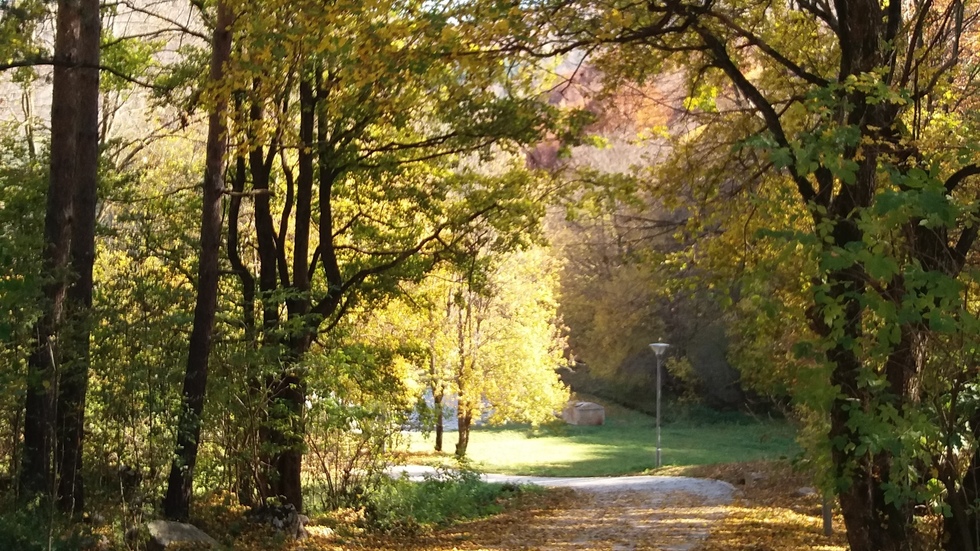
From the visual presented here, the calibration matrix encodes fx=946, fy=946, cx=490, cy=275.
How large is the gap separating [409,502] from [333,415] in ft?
10.9

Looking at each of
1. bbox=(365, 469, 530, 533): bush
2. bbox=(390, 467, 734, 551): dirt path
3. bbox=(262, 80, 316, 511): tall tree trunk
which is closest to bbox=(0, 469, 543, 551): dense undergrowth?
bbox=(365, 469, 530, 533): bush

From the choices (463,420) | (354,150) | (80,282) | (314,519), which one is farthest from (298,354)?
(463,420)

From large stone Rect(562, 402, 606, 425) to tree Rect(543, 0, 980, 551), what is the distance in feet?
115

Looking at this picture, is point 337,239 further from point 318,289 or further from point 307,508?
point 307,508

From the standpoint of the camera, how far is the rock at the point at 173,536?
27.1 feet

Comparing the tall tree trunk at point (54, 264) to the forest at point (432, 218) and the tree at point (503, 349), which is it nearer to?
the forest at point (432, 218)

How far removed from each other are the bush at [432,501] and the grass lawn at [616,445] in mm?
7405

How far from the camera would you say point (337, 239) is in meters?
15.8

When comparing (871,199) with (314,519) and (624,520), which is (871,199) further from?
(624,520)

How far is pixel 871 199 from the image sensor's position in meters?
7.02

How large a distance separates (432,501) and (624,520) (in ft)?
10.1

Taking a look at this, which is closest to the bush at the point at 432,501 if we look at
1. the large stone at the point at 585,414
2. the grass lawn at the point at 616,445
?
the grass lawn at the point at 616,445

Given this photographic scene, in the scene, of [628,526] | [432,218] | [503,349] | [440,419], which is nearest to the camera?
[628,526]

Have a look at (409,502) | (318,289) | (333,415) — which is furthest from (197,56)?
(409,502)
